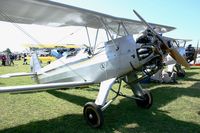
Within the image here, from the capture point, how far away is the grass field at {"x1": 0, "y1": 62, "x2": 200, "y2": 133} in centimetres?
541

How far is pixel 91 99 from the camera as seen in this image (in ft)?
27.4

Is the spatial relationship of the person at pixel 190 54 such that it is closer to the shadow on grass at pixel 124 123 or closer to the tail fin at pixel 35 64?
the shadow on grass at pixel 124 123

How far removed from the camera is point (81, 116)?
6387 millimetres

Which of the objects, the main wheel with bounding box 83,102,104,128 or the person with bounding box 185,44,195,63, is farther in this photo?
the person with bounding box 185,44,195,63

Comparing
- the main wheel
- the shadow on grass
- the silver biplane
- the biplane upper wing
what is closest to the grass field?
the shadow on grass

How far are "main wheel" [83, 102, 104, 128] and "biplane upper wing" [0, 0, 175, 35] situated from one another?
8.13 ft

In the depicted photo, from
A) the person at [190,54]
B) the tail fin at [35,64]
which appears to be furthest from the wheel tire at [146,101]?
the person at [190,54]

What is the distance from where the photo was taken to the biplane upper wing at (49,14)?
5576mm

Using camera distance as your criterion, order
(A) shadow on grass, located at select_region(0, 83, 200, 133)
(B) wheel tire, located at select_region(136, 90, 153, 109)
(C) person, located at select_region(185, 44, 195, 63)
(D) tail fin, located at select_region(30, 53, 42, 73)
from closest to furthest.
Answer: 1. (A) shadow on grass, located at select_region(0, 83, 200, 133)
2. (B) wheel tire, located at select_region(136, 90, 153, 109)
3. (D) tail fin, located at select_region(30, 53, 42, 73)
4. (C) person, located at select_region(185, 44, 195, 63)

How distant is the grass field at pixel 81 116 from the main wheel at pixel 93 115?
15 centimetres

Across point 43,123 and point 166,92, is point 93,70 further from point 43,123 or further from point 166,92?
point 166,92

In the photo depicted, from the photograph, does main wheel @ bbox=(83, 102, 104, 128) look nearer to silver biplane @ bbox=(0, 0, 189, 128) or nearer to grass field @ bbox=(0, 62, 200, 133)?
silver biplane @ bbox=(0, 0, 189, 128)

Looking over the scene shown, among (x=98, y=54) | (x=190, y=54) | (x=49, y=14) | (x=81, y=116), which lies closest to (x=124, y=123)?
(x=81, y=116)

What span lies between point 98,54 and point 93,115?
183cm
